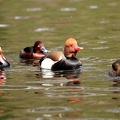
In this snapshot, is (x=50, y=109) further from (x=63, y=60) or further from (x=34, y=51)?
(x=34, y=51)

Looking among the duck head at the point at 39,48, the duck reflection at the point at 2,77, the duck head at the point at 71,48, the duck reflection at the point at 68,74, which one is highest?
the duck head at the point at 71,48

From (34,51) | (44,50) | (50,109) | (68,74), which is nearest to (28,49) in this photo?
(34,51)

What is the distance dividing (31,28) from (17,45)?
3.84 metres

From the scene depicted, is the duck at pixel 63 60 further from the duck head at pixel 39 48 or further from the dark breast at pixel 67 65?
the duck head at pixel 39 48

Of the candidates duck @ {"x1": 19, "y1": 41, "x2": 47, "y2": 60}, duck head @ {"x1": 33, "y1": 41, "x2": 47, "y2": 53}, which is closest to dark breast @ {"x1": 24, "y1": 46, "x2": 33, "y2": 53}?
duck @ {"x1": 19, "y1": 41, "x2": 47, "y2": 60}

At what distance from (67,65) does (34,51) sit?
3.32m

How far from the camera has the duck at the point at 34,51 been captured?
18.6 meters

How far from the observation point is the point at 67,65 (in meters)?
15.8

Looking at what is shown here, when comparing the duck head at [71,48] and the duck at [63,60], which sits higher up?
the duck head at [71,48]

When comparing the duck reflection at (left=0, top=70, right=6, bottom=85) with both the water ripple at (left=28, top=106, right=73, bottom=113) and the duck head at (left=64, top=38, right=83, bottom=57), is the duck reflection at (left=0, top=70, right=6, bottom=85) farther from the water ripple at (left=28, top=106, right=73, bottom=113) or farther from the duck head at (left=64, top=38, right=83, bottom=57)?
the water ripple at (left=28, top=106, right=73, bottom=113)

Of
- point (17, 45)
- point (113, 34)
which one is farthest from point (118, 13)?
point (17, 45)

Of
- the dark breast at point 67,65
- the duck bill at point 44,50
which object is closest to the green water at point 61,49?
the dark breast at point 67,65

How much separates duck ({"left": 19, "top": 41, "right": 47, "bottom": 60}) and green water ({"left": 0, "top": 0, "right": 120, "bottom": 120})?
0.83ft

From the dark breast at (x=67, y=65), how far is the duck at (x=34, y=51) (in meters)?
2.62
